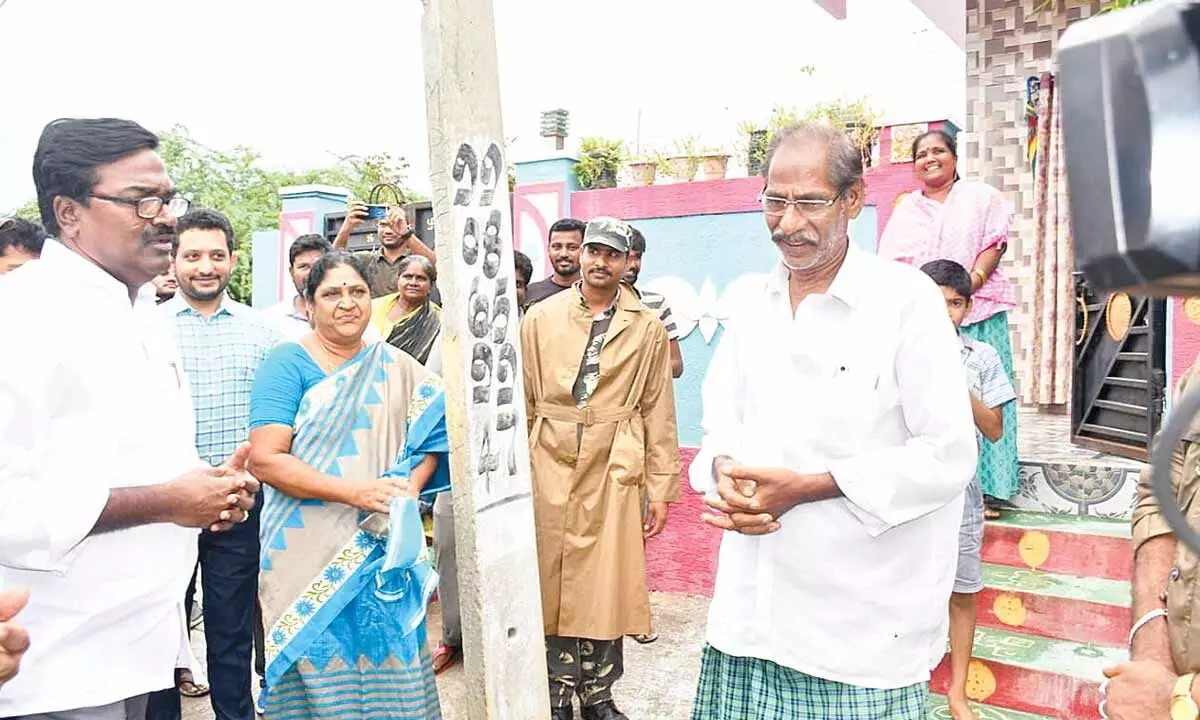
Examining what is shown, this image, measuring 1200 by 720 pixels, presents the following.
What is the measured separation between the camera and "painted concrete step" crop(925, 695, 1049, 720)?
367 centimetres

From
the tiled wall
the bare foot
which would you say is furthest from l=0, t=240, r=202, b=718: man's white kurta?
the tiled wall

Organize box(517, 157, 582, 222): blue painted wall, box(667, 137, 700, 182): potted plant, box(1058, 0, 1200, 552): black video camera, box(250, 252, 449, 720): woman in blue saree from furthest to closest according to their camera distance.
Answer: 1. box(517, 157, 582, 222): blue painted wall
2. box(667, 137, 700, 182): potted plant
3. box(250, 252, 449, 720): woman in blue saree
4. box(1058, 0, 1200, 552): black video camera

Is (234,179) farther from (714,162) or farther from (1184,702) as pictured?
(1184,702)

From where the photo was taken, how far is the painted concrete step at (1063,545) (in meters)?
4.09

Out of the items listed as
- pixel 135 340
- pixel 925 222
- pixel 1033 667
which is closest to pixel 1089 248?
pixel 135 340

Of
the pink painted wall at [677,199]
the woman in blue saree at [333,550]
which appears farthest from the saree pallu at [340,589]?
the pink painted wall at [677,199]

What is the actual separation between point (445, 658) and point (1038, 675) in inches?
100

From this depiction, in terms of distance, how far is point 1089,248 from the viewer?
2.42 ft

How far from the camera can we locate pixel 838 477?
78.6 inches

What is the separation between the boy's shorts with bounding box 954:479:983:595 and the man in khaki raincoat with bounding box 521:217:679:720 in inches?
44.3

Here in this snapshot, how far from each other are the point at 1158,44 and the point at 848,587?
1.54 metres

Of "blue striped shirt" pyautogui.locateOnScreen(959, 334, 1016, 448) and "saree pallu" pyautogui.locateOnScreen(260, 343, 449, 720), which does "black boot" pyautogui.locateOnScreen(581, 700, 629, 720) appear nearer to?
"saree pallu" pyautogui.locateOnScreen(260, 343, 449, 720)

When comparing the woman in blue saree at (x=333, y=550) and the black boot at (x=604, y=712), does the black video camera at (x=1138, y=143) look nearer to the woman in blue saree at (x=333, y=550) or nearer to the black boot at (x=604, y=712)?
the woman in blue saree at (x=333, y=550)

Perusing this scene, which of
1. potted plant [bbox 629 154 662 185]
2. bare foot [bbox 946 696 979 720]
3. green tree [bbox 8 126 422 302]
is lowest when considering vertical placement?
bare foot [bbox 946 696 979 720]
